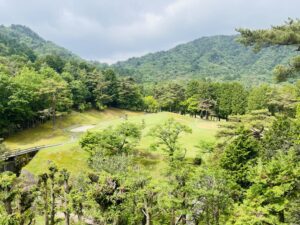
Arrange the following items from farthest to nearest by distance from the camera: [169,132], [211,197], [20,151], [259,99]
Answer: [259,99], [20,151], [169,132], [211,197]

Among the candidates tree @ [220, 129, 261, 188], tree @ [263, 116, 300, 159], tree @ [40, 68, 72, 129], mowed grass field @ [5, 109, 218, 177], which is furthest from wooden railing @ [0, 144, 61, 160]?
tree @ [263, 116, 300, 159]

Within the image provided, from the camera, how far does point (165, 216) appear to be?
81.5 ft

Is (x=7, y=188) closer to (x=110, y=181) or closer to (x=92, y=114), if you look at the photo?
Result: (x=110, y=181)

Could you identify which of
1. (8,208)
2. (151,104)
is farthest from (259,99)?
(8,208)

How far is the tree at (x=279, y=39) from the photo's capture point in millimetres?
17344

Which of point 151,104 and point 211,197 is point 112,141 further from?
point 151,104

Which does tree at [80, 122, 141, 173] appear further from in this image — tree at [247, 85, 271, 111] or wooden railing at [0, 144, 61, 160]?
tree at [247, 85, 271, 111]

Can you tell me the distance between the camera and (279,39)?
17312 mm

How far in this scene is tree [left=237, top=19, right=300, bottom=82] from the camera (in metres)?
17.3

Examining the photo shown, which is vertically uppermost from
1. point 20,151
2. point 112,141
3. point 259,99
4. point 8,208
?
point 259,99

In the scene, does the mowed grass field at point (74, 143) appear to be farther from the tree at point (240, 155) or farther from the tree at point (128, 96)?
the tree at point (128, 96)

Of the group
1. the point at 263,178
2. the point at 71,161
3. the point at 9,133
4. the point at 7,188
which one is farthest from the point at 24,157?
the point at 263,178

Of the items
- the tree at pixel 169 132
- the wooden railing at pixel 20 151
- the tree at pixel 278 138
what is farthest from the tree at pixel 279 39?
the wooden railing at pixel 20 151

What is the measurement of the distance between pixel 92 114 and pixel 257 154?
6033cm
